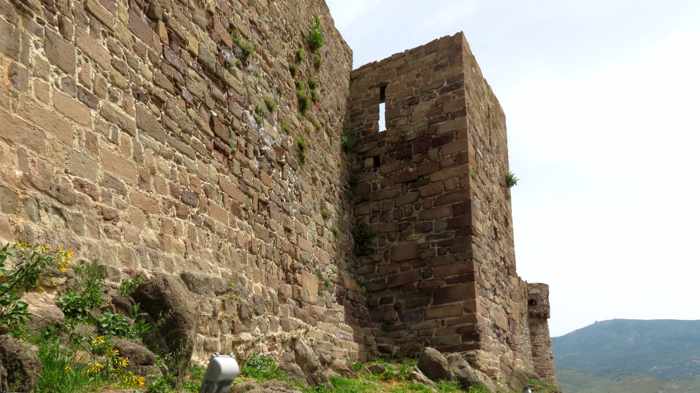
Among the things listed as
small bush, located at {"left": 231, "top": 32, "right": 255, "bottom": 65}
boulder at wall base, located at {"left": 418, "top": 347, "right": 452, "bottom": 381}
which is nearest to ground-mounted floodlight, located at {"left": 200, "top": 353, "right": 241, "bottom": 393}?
small bush, located at {"left": 231, "top": 32, "right": 255, "bottom": 65}

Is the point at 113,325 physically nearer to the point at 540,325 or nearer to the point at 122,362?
the point at 122,362

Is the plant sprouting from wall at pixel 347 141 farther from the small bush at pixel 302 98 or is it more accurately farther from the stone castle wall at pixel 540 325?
the stone castle wall at pixel 540 325

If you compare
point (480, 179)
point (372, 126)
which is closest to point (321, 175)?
point (372, 126)

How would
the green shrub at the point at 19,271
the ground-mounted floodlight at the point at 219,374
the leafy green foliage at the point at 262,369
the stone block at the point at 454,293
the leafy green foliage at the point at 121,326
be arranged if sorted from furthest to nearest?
the stone block at the point at 454,293
the leafy green foliage at the point at 262,369
the leafy green foliage at the point at 121,326
the green shrub at the point at 19,271
the ground-mounted floodlight at the point at 219,374

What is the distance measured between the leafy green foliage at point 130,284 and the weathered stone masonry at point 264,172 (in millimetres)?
94

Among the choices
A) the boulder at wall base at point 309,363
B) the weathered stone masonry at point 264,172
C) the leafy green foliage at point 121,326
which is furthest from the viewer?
the boulder at wall base at point 309,363

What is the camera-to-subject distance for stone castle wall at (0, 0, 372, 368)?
20.7 ft

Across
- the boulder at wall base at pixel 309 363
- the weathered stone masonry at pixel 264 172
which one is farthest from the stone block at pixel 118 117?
the boulder at wall base at pixel 309 363

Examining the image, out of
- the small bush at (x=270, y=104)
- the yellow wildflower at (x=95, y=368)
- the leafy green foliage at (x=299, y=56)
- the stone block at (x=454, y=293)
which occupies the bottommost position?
the yellow wildflower at (x=95, y=368)

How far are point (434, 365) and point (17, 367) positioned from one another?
7.64 m

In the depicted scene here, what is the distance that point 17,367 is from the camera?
4.52m

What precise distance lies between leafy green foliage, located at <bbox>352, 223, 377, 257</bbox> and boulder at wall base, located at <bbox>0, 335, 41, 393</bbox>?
29.8ft

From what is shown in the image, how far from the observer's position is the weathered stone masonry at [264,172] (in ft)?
21.5

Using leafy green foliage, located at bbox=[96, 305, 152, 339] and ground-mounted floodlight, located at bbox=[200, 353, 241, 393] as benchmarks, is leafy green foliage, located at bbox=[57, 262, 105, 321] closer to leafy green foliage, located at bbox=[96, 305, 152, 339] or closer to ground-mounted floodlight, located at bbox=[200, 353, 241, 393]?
leafy green foliage, located at bbox=[96, 305, 152, 339]
